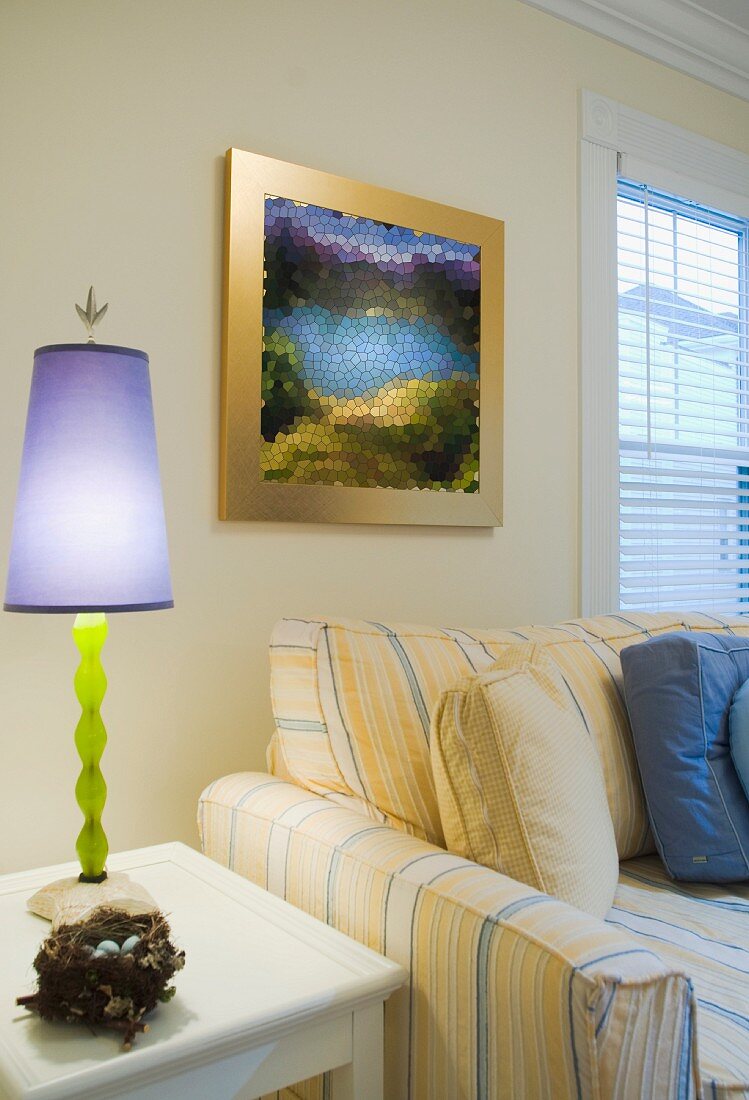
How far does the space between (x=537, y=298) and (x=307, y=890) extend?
167 cm

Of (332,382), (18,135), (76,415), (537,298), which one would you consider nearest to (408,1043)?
(76,415)

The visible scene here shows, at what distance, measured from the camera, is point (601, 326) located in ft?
8.88

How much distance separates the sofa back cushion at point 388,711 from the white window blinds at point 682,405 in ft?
3.45

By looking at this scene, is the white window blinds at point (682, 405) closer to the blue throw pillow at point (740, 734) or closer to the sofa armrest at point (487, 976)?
the blue throw pillow at point (740, 734)

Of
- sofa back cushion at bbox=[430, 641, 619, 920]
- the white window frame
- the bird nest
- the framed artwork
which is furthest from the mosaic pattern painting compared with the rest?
the bird nest

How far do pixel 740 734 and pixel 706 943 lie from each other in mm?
436

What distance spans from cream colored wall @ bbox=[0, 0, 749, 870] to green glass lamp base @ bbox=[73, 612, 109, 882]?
15.5 inches

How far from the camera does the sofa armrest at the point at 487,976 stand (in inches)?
39.6

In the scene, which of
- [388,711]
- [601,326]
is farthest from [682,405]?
[388,711]

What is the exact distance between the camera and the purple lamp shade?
1276 mm

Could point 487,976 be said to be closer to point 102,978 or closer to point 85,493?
point 102,978

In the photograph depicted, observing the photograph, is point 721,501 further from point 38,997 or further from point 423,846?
point 38,997

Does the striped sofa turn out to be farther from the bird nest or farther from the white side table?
the bird nest

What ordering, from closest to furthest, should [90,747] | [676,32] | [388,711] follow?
[90,747] < [388,711] < [676,32]
